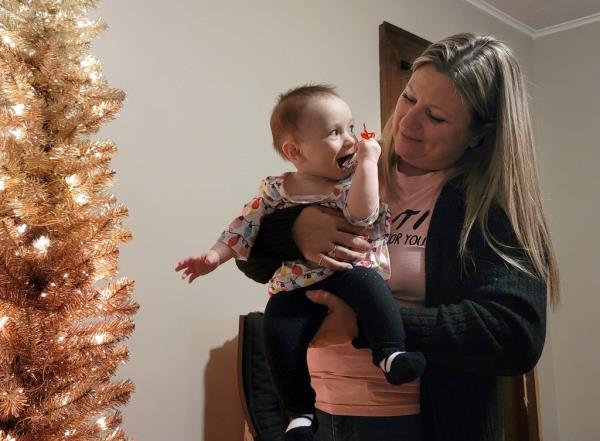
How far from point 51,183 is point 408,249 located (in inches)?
30.5

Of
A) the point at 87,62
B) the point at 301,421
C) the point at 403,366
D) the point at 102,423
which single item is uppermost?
the point at 87,62

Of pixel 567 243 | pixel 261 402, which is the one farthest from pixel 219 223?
pixel 567 243

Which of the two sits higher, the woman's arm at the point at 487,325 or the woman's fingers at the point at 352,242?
the woman's fingers at the point at 352,242

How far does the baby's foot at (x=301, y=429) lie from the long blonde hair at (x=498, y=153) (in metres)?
0.40

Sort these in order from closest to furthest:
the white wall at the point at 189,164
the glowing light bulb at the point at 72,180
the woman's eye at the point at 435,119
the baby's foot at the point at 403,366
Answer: the baby's foot at the point at 403,366, the woman's eye at the point at 435,119, the glowing light bulb at the point at 72,180, the white wall at the point at 189,164

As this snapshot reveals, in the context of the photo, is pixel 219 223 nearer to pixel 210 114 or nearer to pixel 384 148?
pixel 210 114

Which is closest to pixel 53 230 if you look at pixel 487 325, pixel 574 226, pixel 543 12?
pixel 487 325

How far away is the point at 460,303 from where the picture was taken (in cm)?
108

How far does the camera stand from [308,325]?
112 centimetres

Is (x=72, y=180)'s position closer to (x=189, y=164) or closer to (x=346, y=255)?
(x=346, y=255)

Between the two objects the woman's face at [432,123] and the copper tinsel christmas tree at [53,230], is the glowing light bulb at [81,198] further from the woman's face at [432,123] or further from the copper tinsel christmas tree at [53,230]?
the woman's face at [432,123]

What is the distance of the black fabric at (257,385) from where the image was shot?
82.6 inches

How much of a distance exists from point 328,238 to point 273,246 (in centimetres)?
13

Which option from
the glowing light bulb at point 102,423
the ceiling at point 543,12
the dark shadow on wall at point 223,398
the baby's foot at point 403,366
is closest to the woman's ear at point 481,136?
the baby's foot at point 403,366
